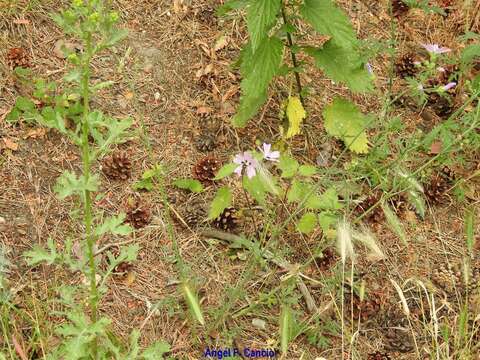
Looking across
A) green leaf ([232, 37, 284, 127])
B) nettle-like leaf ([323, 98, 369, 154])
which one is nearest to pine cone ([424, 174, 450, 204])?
nettle-like leaf ([323, 98, 369, 154])

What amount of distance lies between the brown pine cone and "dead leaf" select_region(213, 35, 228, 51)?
712mm

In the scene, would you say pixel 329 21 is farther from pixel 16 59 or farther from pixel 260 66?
pixel 16 59

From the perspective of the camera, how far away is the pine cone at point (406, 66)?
319cm

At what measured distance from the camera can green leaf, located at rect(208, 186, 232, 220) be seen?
2.47m

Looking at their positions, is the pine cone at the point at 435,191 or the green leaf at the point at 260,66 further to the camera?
the pine cone at the point at 435,191

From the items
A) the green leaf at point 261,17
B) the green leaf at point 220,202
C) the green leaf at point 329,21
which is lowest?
the green leaf at point 220,202

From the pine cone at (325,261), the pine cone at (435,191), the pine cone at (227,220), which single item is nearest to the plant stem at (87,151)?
the pine cone at (227,220)

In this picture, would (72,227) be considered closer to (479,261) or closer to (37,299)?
(37,299)

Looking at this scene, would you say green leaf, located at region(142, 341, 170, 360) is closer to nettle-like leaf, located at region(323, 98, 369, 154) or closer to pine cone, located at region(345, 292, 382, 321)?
pine cone, located at region(345, 292, 382, 321)

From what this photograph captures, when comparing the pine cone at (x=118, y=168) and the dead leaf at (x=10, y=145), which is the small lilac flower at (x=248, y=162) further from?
the dead leaf at (x=10, y=145)

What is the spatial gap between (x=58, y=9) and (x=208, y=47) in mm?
781

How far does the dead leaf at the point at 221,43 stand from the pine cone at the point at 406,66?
94cm

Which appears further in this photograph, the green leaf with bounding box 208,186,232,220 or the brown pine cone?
the brown pine cone

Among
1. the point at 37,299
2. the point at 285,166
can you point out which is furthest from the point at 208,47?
the point at 37,299
